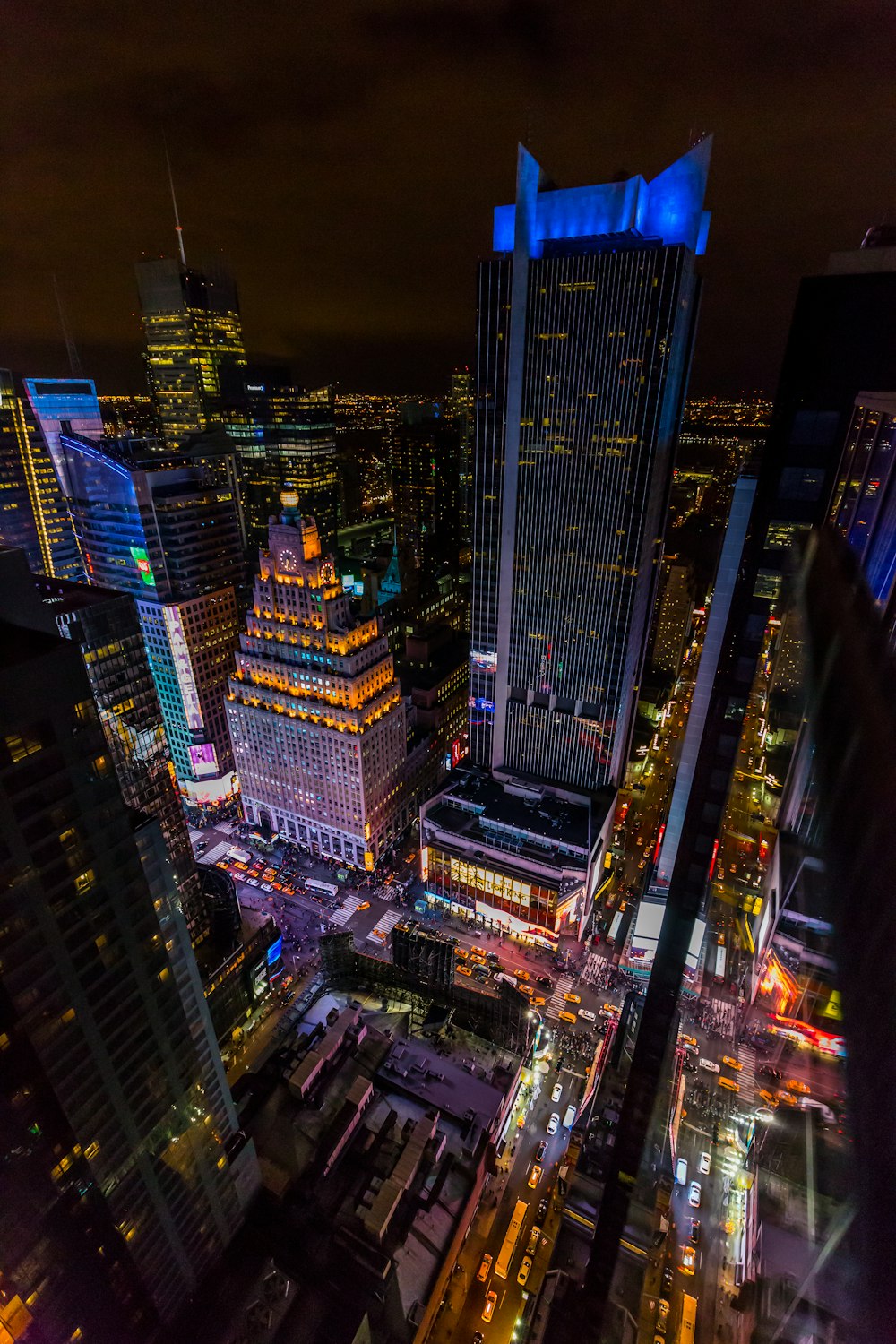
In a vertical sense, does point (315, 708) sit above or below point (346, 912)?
above

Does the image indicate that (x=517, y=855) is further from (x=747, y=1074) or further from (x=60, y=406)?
(x=60, y=406)

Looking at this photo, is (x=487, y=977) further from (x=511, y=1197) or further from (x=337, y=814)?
(x=337, y=814)

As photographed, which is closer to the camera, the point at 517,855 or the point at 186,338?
the point at 517,855

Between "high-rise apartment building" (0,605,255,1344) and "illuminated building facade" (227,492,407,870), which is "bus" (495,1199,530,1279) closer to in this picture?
"high-rise apartment building" (0,605,255,1344)

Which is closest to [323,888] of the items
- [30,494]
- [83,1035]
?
[83,1035]

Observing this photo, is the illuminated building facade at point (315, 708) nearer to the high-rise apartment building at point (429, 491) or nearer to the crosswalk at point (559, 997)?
the crosswalk at point (559, 997)

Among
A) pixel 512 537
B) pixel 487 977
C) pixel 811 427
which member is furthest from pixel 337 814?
pixel 811 427
